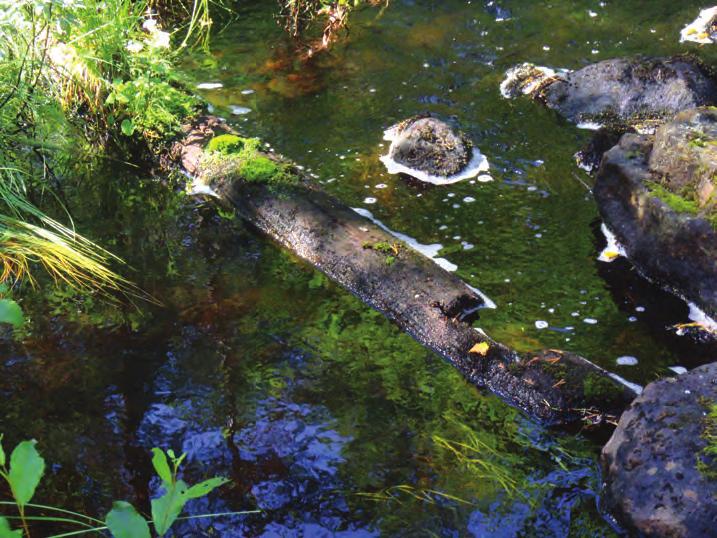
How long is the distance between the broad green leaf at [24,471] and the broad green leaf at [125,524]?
156 mm

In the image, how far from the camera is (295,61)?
26.0 ft

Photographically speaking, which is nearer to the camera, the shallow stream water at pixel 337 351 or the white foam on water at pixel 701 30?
the shallow stream water at pixel 337 351

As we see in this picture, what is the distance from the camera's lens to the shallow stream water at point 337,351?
3.42 meters

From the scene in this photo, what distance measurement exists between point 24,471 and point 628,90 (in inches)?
241

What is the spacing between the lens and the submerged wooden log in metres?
3.73

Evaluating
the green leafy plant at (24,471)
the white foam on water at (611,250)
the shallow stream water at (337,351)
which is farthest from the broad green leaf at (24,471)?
the white foam on water at (611,250)

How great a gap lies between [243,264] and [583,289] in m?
2.10

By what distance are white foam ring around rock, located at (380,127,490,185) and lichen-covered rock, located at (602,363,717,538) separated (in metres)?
2.81

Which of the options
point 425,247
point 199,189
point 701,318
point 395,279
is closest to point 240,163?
point 199,189

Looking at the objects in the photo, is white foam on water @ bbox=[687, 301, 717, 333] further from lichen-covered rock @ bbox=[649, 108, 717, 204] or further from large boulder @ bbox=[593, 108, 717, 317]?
lichen-covered rock @ bbox=[649, 108, 717, 204]

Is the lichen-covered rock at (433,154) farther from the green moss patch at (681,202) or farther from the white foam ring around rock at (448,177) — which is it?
the green moss patch at (681,202)

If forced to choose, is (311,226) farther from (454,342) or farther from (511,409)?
(511,409)

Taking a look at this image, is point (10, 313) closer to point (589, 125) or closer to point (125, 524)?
point (125, 524)

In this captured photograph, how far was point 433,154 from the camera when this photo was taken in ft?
19.6
